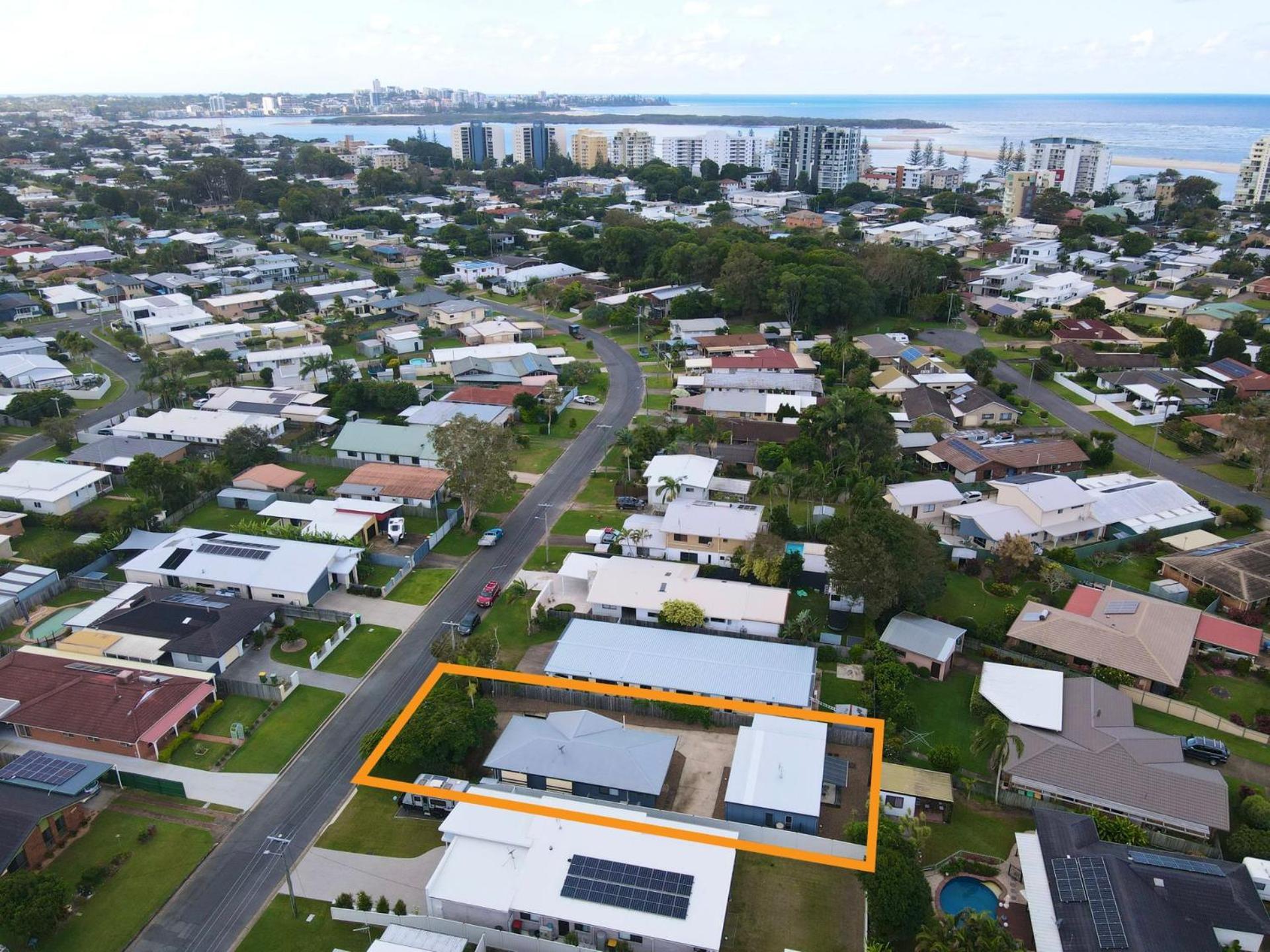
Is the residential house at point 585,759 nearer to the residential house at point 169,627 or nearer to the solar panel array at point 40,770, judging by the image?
the residential house at point 169,627

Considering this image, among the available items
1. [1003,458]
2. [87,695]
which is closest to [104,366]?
[87,695]

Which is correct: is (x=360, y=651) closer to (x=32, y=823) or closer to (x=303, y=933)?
(x=32, y=823)

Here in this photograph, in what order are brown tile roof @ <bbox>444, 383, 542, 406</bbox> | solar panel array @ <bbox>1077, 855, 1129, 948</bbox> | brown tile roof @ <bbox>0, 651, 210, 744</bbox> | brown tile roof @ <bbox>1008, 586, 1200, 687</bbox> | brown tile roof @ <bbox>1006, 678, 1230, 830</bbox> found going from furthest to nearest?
1. brown tile roof @ <bbox>444, 383, 542, 406</bbox>
2. brown tile roof @ <bbox>1008, 586, 1200, 687</bbox>
3. brown tile roof @ <bbox>0, 651, 210, 744</bbox>
4. brown tile roof @ <bbox>1006, 678, 1230, 830</bbox>
5. solar panel array @ <bbox>1077, 855, 1129, 948</bbox>

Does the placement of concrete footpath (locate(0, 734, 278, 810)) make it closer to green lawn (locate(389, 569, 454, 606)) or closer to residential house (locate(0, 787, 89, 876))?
residential house (locate(0, 787, 89, 876))

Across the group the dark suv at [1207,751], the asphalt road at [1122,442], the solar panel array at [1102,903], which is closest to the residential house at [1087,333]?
the asphalt road at [1122,442]

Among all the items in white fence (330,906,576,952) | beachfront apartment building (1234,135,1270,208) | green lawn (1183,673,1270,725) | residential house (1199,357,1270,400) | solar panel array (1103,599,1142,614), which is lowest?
green lawn (1183,673,1270,725)

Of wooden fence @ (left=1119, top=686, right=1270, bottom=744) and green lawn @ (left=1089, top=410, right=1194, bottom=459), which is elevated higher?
green lawn @ (left=1089, top=410, right=1194, bottom=459)

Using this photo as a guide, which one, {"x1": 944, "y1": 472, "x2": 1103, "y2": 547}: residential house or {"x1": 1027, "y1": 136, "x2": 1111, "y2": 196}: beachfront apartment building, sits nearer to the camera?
{"x1": 944, "y1": 472, "x2": 1103, "y2": 547}: residential house

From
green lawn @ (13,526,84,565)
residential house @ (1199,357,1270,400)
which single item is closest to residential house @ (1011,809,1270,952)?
green lawn @ (13,526,84,565)

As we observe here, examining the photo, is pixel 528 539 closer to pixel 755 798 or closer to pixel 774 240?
pixel 755 798
